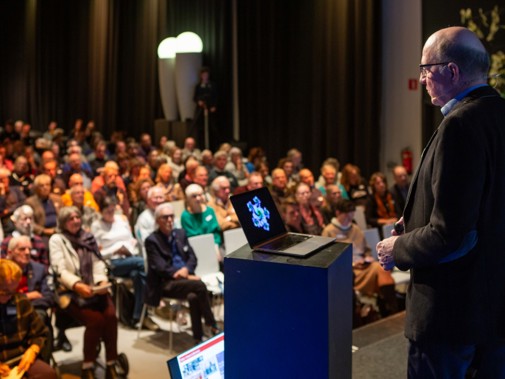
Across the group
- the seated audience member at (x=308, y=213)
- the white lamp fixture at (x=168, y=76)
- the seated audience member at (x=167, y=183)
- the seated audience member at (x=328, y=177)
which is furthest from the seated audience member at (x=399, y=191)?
the white lamp fixture at (x=168, y=76)

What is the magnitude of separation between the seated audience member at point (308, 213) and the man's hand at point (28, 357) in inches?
111

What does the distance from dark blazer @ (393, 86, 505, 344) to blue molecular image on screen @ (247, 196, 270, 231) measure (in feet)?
1.30

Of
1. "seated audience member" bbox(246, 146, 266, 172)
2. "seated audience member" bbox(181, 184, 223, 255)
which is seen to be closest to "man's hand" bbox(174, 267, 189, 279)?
"seated audience member" bbox(181, 184, 223, 255)

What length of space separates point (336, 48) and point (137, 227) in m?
5.87

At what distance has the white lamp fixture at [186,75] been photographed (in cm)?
1260

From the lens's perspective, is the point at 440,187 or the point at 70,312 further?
the point at 70,312

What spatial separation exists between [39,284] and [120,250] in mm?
1212

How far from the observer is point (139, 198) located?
6805 millimetres

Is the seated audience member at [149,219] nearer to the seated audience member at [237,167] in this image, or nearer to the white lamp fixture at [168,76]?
the seated audience member at [237,167]

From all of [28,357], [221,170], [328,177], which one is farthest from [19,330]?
[221,170]

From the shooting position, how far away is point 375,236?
5961 millimetres

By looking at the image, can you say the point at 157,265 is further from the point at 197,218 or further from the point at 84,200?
the point at 84,200

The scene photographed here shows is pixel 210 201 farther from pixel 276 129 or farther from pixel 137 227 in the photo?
pixel 276 129

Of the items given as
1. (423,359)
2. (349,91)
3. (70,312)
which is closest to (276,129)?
(349,91)
